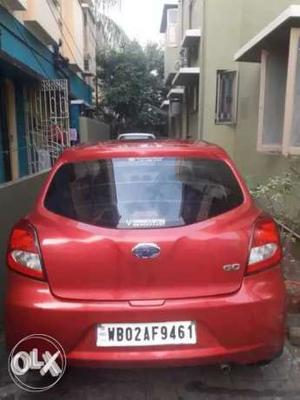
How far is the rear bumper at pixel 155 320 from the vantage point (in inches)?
105

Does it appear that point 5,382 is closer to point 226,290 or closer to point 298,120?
point 226,290

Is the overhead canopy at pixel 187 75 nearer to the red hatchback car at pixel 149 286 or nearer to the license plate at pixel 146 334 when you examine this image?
the red hatchback car at pixel 149 286

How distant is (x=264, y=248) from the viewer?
2.86 meters

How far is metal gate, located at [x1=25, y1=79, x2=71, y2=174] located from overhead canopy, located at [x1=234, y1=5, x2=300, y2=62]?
5897 mm

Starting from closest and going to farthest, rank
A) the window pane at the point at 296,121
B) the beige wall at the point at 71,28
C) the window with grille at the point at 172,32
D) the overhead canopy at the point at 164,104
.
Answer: the window pane at the point at 296,121 < the beige wall at the point at 71,28 < the window with grille at the point at 172,32 < the overhead canopy at the point at 164,104

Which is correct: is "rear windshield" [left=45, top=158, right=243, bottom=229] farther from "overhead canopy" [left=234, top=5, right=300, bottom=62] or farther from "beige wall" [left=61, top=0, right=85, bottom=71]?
"beige wall" [left=61, top=0, right=85, bottom=71]

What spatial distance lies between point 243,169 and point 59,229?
752cm

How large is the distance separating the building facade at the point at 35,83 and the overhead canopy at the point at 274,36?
414 cm

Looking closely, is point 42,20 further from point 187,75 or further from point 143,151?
point 143,151

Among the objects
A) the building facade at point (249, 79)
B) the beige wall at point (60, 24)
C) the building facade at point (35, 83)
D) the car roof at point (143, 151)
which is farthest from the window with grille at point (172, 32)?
the car roof at point (143, 151)

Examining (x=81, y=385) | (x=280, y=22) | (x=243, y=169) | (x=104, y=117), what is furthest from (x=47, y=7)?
(x=104, y=117)

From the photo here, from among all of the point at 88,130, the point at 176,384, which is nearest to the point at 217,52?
the point at 88,130

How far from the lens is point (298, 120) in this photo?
6.12 m

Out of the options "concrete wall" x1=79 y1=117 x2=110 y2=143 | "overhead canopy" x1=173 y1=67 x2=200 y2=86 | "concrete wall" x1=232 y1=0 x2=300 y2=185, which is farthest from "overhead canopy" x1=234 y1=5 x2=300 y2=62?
"concrete wall" x1=79 y1=117 x2=110 y2=143
